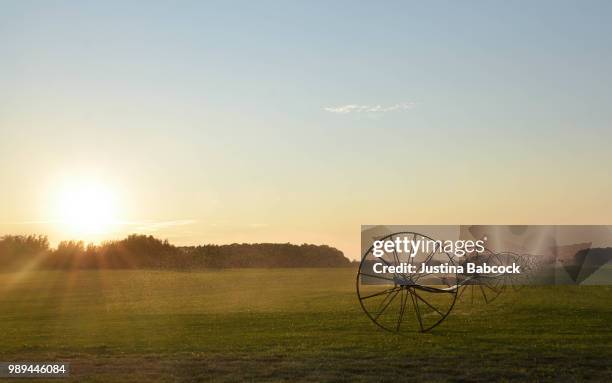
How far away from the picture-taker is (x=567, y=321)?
3481 centimetres

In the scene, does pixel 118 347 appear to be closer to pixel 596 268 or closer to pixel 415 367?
pixel 415 367

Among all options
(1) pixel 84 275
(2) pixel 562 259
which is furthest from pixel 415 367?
(1) pixel 84 275

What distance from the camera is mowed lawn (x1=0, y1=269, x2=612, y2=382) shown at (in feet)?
69.8

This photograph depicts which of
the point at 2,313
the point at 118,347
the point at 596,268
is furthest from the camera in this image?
the point at 596,268

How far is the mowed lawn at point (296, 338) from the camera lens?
69.8 feet

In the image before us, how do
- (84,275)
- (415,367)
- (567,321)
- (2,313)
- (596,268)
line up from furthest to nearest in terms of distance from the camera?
(84,275) → (596,268) → (2,313) → (567,321) → (415,367)

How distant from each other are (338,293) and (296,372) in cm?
3437

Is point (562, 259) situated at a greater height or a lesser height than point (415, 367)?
greater

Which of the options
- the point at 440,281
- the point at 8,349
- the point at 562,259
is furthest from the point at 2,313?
the point at 562,259

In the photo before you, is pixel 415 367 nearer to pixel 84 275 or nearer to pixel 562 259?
pixel 562 259

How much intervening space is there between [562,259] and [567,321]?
2051cm

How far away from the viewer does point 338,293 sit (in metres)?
55.1

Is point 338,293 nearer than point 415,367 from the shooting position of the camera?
No

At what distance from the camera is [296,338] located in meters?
28.7
